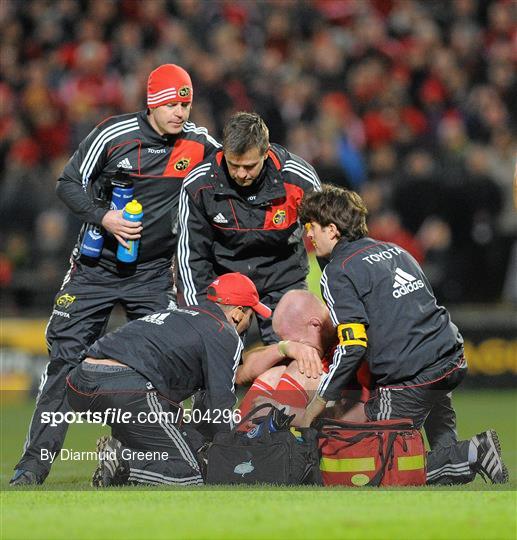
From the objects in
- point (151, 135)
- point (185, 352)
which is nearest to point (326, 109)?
point (151, 135)

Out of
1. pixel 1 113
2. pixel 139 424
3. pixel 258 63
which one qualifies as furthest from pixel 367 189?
pixel 139 424

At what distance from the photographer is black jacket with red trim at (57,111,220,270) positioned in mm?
8391

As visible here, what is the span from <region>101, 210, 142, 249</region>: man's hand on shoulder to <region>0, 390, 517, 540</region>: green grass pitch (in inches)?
66.6

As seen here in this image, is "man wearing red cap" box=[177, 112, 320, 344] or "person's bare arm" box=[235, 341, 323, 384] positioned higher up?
"man wearing red cap" box=[177, 112, 320, 344]

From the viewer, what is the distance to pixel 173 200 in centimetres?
862

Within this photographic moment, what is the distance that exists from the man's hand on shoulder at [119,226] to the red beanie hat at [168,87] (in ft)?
2.61

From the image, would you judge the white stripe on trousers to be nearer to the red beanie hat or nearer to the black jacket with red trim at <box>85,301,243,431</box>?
the black jacket with red trim at <box>85,301,243,431</box>

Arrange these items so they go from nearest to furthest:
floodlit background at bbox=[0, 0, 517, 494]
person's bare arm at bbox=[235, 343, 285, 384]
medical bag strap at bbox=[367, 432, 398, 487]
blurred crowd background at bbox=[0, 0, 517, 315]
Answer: medical bag strap at bbox=[367, 432, 398, 487] < person's bare arm at bbox=[235, 343, 285, 384] < floodlit background at bbox=[0, 0, 517, 494] < blurred crowd background at bbox=[0, 0, 517, 315]

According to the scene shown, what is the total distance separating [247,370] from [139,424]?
1.00m

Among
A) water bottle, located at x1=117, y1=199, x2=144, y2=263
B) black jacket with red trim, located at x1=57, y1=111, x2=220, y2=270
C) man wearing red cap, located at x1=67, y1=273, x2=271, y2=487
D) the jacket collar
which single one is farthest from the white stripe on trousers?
the jacket collar

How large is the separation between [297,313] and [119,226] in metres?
1.29

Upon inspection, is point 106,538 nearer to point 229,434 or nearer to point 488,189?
point 229,434

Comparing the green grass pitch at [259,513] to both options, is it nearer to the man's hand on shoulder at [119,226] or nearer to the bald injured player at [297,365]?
the bald injured player at [297,365]

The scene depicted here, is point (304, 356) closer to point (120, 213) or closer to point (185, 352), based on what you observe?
point (185, 352)
